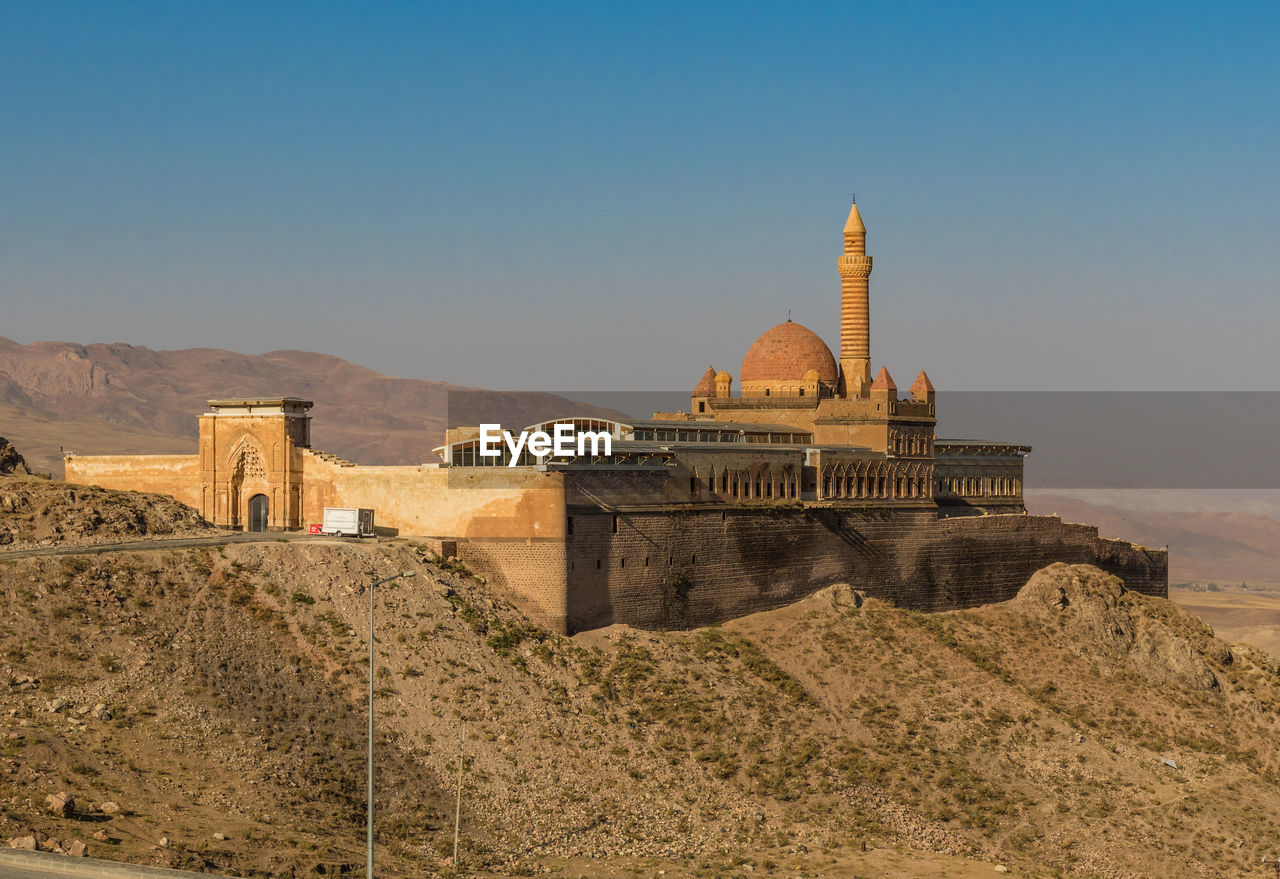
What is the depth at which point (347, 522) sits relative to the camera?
6544 centimetres

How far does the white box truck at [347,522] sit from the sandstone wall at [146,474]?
30.9 feet

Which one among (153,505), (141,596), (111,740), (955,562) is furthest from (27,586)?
(955,562)

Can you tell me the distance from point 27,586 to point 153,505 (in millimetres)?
14754

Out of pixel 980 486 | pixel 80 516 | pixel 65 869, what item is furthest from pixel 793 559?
pixel 65 869

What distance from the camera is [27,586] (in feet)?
173

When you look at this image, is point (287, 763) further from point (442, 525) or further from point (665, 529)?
point (665, 529)

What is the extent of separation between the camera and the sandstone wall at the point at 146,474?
7256 cm

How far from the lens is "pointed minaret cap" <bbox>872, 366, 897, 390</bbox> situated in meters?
82.9

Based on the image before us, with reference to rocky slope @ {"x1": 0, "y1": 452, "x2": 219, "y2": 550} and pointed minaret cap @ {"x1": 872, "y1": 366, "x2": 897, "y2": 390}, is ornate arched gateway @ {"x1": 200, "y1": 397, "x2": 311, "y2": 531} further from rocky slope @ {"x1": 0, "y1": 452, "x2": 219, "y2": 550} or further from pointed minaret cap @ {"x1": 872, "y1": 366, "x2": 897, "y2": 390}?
pointed minaret cap @ {"x1": 872, "y1": 366, "x2": 897, "y2": 390}

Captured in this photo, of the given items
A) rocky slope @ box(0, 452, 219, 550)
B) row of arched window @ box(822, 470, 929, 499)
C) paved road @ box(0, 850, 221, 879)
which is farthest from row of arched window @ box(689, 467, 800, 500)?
paved road @ box(0, 850, 221, 879)

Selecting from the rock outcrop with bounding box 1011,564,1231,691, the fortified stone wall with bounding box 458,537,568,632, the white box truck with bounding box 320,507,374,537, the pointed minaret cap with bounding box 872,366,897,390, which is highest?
the pointed minaret cap with bounding box 872,366,897,390

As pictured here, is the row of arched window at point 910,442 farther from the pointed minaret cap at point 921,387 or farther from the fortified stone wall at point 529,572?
the fortified stone wall at point 529,572

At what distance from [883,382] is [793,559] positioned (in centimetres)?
1396

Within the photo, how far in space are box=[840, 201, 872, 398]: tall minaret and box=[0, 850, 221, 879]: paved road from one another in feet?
189
